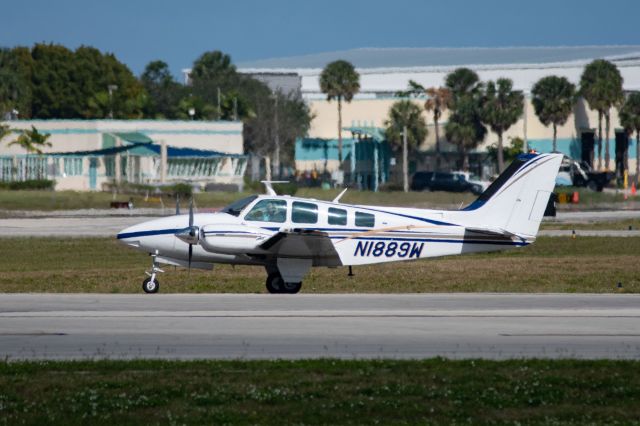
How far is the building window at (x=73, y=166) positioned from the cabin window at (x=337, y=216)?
62.0 m

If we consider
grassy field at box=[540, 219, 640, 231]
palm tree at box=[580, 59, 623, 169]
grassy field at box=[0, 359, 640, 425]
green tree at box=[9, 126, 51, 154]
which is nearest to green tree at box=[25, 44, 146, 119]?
green tree at box=[9, 126, 51, 154]

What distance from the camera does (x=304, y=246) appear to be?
23.8m

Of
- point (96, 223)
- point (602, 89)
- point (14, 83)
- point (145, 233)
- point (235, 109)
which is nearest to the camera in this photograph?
point (145, 233)

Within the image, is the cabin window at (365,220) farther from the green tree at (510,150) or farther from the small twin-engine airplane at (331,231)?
the green tree at (510,150)

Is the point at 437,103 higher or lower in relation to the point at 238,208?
higher

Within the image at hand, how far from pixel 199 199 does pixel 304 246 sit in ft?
154

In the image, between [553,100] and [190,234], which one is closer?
[190,234]

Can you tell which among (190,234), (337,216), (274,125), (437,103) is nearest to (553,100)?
(437,103)

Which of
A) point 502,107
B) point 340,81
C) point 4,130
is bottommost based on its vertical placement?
point 4,130

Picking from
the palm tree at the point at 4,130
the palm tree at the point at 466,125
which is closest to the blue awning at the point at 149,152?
the palm tree at the point at 4,130

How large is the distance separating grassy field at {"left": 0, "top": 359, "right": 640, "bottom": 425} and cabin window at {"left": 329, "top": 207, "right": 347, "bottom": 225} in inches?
361

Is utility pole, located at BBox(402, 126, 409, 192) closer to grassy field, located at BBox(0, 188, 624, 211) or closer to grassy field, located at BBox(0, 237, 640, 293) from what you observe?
grassy field, located at BBox(0, 188, 624, 211)

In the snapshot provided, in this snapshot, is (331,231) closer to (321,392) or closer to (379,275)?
(379,275)

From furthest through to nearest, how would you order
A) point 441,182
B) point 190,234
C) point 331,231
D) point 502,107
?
point 502,107, point 441,182, point 331,231, point 190,234
